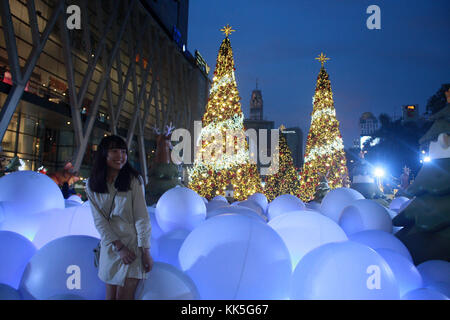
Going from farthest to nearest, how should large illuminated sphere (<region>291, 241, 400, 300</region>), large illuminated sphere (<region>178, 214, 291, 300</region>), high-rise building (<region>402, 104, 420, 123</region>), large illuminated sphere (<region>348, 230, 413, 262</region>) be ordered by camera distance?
high-rise building (<region>402, 104, 420, 123</region>) < large illuminated sphere (<region>348, 230, 413, 262</region>) < large illuminated sphere (<region>178, 214, 291, 300</region>) < large illuminated sphere (<region>291, 241, 400, 300</region>)

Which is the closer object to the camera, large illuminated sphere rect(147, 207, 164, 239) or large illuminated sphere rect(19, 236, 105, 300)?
large illuminated sphere rect(19, 236, 105, 300)

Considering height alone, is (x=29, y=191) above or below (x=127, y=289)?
above

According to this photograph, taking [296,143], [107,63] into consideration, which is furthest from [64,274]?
[296,143]

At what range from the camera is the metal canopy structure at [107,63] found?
16.2 meters

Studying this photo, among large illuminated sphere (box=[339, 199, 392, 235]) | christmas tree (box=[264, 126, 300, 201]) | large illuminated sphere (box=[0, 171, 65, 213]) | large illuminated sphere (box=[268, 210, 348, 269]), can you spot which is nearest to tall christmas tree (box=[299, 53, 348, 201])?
christmas tree (box=[264, 126, 300, 201])

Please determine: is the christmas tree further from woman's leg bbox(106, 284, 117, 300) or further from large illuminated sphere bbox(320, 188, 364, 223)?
woman's leg bbox(106, 284, 117, 300)

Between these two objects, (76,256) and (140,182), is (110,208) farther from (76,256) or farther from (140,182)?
(76,256)

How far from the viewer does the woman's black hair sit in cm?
221

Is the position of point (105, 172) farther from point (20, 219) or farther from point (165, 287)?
point (20, 219)

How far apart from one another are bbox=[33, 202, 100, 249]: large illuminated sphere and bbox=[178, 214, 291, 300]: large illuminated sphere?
5.57 ft

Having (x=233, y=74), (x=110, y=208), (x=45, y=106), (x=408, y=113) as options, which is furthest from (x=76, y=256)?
(x=408, y=113)

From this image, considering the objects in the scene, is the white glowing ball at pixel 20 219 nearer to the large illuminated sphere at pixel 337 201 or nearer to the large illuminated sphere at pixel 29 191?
the large illuminated sphere at pixel 29 191

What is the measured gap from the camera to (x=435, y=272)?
10.6ft

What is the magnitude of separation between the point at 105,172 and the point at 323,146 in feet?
47.0
